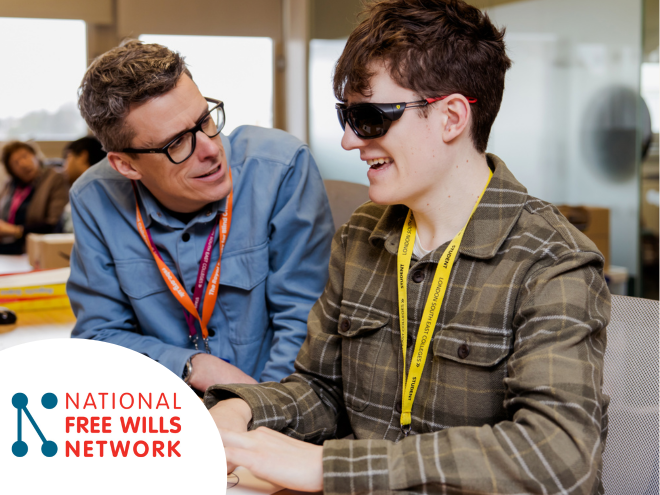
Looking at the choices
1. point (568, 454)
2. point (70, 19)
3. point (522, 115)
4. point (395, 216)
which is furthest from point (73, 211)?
point (70, 19)

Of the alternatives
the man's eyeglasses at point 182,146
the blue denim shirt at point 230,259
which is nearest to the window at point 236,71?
the blue denim shirt at point 230,259

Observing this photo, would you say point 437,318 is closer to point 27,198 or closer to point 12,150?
point 27,198

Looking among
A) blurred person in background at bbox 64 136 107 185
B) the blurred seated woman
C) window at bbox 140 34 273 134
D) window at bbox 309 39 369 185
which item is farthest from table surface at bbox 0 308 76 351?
window at bbox 140 34 273 134

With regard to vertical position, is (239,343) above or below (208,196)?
below

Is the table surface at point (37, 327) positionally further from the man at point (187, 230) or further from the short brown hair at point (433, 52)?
the short brown hair at point (433, 52)

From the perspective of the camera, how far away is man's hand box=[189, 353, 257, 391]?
165 centimetres

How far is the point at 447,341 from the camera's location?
1.17 metres

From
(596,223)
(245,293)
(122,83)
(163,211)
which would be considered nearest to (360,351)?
(245,293)

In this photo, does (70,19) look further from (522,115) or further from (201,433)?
(201,433)

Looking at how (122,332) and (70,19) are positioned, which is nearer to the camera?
(122,332)

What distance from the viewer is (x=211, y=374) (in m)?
1.66

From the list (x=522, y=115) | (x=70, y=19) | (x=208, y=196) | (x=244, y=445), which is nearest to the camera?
(x=244, y=445)

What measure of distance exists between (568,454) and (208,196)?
1.18 metres

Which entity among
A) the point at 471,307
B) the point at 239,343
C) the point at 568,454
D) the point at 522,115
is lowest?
the point at 239,343
